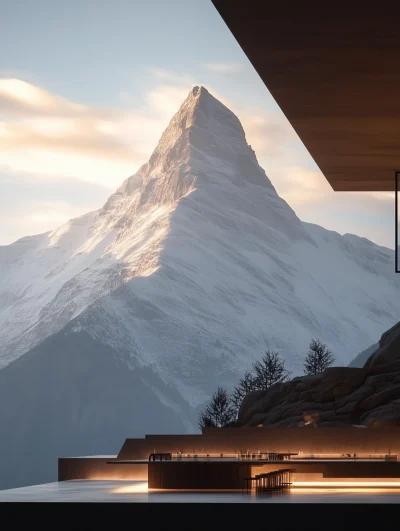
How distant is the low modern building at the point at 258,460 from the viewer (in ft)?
51.3

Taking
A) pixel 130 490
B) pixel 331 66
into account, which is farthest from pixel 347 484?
pixel 331 66

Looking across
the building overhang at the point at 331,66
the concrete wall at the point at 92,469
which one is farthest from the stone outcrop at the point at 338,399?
the building overhang at the point at 331,66

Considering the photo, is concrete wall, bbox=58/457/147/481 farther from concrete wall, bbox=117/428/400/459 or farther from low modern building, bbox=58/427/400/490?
concrete wall, bbox=117/428/400/459

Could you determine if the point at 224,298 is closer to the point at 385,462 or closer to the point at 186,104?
the point at 186,104

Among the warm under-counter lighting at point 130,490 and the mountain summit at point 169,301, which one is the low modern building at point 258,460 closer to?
the warm under-counter lighting at point 130,490

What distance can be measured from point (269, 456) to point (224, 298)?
129 meters

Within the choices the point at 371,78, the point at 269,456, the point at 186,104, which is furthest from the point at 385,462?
the point at 186,104

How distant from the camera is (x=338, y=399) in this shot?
27828 mm

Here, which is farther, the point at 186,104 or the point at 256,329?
the point at 186,104

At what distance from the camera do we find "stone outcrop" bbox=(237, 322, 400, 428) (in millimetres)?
26422

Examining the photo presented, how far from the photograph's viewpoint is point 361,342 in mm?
156375

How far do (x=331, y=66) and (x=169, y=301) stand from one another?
136 metres
